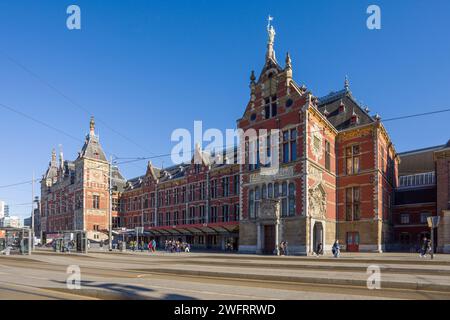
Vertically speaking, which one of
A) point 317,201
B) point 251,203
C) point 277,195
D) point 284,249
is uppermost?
point 277,195

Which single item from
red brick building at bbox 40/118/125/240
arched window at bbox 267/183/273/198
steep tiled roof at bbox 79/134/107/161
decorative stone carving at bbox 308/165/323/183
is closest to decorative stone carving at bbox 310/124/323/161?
decorative stone carving at bbox 308/165/323/183

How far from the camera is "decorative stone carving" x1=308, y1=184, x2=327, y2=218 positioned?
113 ft

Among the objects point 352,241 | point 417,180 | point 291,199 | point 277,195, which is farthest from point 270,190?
point 417,180

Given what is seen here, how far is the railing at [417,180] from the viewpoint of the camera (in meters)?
51.5

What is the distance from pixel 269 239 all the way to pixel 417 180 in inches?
1156

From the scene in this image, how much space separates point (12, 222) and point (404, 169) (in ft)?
403

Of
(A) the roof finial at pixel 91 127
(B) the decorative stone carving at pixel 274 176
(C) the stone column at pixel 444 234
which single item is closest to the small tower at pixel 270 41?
(B) the decorative stone carving at pixel 274 176

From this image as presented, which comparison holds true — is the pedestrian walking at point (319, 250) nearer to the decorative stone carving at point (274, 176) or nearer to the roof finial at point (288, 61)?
the decorative stone carving at point (274, 176)

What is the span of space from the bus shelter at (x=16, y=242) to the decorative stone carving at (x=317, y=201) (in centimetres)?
2827

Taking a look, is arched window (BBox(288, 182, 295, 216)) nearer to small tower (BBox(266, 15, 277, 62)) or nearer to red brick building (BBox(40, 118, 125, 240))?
small tower (BBox(266, 15, 277, 62))

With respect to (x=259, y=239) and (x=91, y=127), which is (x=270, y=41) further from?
(x=91, y=127)

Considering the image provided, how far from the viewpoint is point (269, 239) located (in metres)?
36.5
